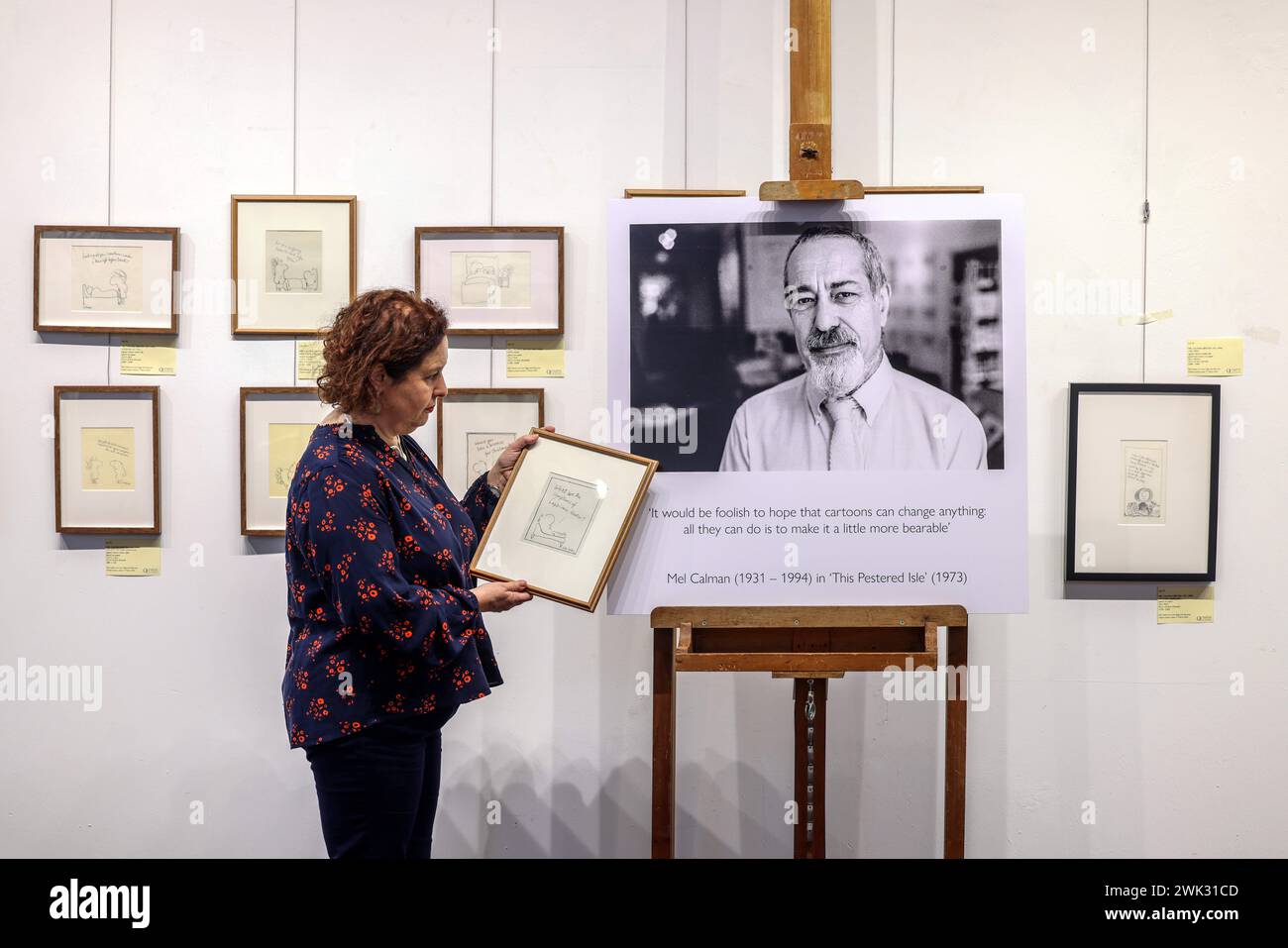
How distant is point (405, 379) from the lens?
2014 mm

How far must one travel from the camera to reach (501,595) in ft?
7.10

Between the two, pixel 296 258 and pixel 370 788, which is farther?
pixel 296 258

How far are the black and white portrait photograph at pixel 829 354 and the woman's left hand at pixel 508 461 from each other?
0.80 feet

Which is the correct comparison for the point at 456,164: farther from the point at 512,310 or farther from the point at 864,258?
the point at 864,258

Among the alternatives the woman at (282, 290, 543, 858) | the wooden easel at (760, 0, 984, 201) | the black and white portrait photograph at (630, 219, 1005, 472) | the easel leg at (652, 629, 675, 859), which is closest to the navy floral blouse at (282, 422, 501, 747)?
the woman at (282, 290, 543, 858)

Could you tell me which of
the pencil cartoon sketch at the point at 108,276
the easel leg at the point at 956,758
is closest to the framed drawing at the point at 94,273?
the pencil cartoon sketch at the point at 108,276

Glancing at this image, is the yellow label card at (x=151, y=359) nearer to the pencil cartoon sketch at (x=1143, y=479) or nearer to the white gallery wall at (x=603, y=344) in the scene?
the white gallery wall at (x=603, y=344)

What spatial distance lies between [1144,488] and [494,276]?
6.34 ft

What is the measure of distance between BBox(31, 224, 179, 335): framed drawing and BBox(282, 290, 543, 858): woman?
3.89 feet

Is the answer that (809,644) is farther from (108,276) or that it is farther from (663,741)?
(108,276)

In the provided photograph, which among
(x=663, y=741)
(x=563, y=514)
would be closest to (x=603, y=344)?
(x=563, y=514)

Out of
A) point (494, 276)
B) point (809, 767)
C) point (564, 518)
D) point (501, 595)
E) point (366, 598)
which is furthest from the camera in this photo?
point (494, 276)

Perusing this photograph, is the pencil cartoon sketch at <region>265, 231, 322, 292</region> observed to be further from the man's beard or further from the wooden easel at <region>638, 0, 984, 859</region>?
the man's beard
